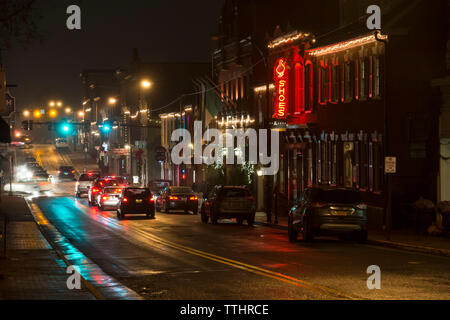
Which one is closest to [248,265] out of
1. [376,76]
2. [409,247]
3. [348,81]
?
[409,247]

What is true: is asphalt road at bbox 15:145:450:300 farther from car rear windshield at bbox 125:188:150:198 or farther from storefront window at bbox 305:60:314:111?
storefront window at bbox 305:60:314:111

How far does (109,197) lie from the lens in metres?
49.0

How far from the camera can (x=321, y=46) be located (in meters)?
40.9

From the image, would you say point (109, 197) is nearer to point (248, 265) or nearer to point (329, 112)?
point (329, 112)

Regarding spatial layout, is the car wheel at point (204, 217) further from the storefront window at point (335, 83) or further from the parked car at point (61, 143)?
the parked car at point (61, 143)

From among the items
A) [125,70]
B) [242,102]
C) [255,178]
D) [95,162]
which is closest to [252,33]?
[242,102]

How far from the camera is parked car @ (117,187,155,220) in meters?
40.8

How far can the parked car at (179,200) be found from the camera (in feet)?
153

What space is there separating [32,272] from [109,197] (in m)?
31.0

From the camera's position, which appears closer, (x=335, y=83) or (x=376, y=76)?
(x=376, y=76)

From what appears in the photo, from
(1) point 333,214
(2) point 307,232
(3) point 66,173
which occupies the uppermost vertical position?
(3) point 66,173
